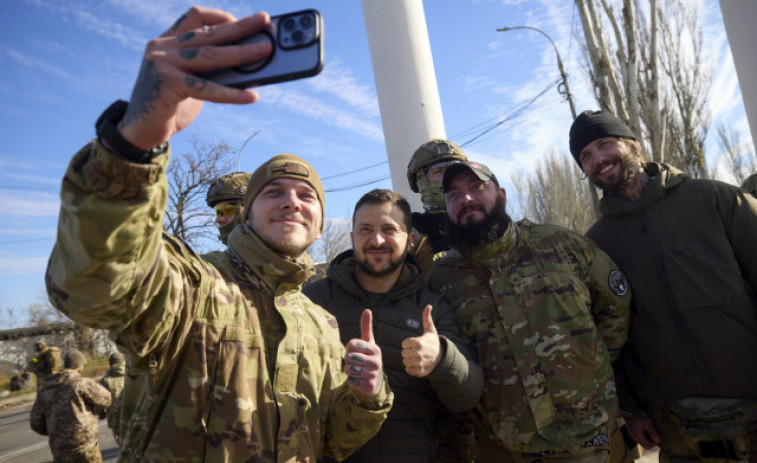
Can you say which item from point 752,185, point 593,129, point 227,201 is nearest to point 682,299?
point 593,129

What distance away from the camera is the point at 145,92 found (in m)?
1.11

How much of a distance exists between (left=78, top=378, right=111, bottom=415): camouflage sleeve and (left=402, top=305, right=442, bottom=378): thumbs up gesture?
5.91 m

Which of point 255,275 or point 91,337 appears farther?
point 91,337

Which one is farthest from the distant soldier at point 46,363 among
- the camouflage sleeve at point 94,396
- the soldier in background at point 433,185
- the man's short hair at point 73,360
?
the soldier in background at point 433,185

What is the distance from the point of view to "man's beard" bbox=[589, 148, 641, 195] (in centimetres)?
296

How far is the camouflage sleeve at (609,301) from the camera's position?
8.81ft

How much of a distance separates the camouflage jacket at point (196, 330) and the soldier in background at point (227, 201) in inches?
113

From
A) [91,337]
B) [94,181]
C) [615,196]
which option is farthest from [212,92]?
[91,337]

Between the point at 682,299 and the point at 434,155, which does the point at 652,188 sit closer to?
the point at 682,299

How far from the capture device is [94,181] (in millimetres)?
1113

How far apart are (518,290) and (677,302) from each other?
978mm

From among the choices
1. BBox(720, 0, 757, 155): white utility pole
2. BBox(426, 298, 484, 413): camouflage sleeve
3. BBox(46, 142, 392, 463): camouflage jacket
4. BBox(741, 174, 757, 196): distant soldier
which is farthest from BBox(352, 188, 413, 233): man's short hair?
BBox(720, 0, 757, 155): white utility pole

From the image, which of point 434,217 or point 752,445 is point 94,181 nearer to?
point 434,217

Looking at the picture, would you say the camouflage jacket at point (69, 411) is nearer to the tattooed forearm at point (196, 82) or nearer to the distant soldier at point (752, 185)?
the tattooed forearm at point (196, 82)
